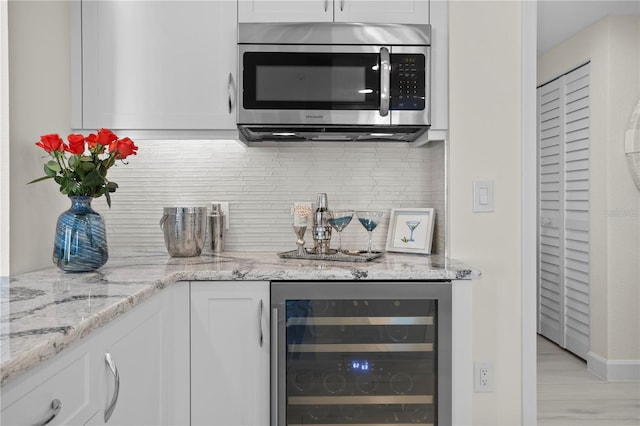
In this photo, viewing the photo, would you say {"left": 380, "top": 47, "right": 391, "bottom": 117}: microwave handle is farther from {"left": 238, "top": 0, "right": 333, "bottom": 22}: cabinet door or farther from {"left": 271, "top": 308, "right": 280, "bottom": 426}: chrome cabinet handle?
{"left": 271, "top": 308, "right": 280, "bottom": 426}: chrome cabinet handle

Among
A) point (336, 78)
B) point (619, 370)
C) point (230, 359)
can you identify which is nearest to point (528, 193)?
point (336, 78)

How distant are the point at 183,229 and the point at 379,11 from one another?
1.27 metres

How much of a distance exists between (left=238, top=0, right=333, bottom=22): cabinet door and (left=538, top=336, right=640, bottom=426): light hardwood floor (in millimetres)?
2314

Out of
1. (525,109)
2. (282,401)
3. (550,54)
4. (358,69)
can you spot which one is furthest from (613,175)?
(282,401)

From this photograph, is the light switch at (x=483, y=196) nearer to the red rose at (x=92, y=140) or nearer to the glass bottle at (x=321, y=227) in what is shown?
the glass bottle at (x=321, y=227)

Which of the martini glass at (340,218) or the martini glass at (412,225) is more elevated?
the martini glass at (340,218)

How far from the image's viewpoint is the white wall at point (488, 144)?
7.01 ft

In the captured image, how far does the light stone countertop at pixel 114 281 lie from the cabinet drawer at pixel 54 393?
42mm

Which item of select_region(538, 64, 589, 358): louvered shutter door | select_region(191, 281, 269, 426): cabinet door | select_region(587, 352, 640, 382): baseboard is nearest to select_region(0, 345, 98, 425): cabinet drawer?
select_region(191, 281, 269, 426): cabinet door

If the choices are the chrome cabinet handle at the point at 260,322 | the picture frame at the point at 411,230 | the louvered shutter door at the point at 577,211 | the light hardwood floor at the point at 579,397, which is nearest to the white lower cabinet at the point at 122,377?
the chrome cabinet handle at the point at 260,322

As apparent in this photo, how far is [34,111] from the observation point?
75.0 inches

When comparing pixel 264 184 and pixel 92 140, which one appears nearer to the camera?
pixel 92 140

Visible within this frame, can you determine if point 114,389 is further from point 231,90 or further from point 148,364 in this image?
point 231,90

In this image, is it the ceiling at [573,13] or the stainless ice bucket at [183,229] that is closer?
the stainless ice bucket at [183,229]
